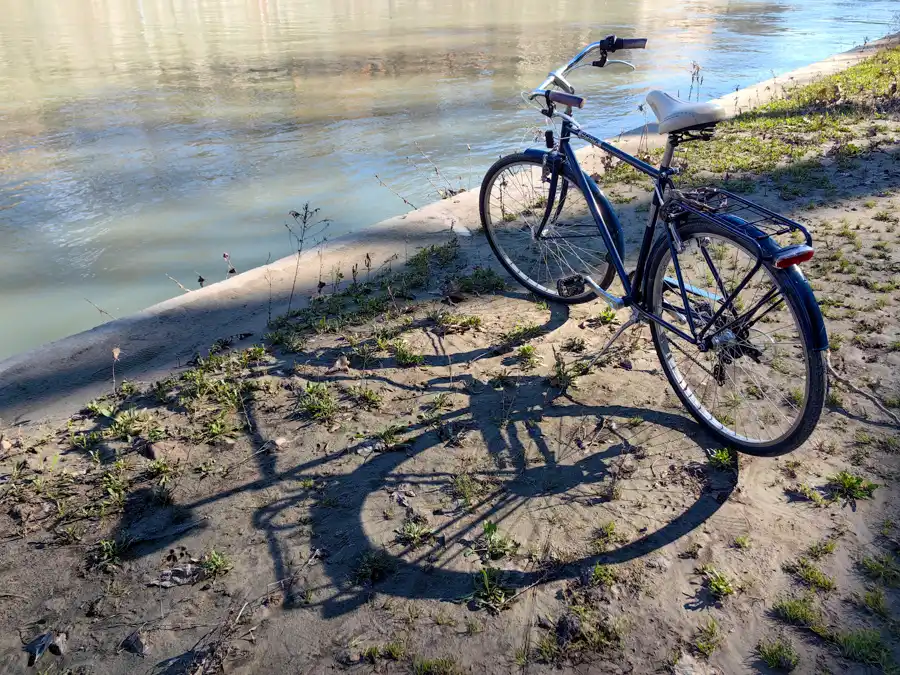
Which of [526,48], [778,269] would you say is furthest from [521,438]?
[526,48]

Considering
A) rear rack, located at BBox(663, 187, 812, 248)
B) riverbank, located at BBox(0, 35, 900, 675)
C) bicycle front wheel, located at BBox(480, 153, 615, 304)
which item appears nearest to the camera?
riverbank, located at BBox(0, 35, 900, 675)

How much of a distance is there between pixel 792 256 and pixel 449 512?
180cm

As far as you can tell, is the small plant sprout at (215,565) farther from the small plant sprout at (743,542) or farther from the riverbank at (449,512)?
the small plant sprout at (743,542)

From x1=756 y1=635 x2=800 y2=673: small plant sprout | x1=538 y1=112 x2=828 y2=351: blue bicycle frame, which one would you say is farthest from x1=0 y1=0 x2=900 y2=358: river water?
x1=756 y1=635 x2=800 y2=673: small plant sprout

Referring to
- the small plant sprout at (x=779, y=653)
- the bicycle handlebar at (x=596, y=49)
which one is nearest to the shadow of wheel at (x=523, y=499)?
the small plant sprout at (x=779, y=653)

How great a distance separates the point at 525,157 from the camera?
14.8 feet

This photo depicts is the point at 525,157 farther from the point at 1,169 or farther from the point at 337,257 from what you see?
the point at 1,169

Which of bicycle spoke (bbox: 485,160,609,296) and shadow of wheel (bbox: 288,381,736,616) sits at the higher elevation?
bicycle spoke (bbox: 485,160,609,296)

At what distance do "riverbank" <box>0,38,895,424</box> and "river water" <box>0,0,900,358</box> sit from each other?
1021mm

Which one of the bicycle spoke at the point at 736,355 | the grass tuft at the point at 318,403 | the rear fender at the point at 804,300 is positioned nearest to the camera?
the rear fender at the point at 804,300

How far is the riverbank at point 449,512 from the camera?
2.41 metres

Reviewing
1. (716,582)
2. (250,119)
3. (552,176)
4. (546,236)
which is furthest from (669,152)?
(250,119)

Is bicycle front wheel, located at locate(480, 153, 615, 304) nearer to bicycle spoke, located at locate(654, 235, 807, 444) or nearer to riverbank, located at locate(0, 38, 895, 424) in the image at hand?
riverbank, located at locate(0, 38, 895, 424)

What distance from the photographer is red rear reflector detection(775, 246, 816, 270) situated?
2609 millimetres
